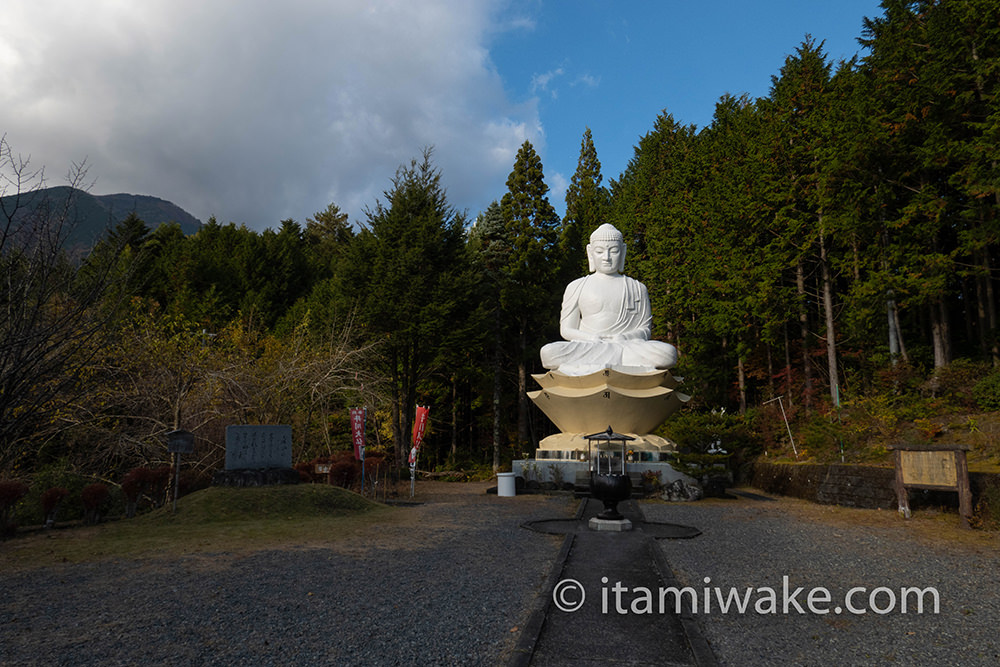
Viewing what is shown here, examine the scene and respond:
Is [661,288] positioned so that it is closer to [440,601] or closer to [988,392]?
[988,392]

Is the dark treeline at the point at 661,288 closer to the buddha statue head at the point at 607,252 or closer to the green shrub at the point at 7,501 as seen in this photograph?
the green shrub at the point at 7,501

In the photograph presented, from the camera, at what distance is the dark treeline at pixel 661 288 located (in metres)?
10.6

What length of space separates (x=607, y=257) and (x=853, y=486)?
7.59 metres

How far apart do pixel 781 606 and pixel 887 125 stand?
472 inches

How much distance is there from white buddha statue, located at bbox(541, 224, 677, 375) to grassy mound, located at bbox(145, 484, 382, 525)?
19.2 feet

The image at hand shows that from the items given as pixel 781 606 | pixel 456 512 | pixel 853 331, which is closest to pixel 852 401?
pixel 853 331

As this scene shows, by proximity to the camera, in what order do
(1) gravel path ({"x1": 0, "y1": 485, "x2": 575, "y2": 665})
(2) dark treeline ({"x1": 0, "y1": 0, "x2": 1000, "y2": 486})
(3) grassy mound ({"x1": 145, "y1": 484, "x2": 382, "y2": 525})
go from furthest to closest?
(2) dark treeline ({"x1": 0, "y1": 0, "x2": 1000, "y2": 486}), (3) grassy mound ({"x1": 145, "y1": 484, "x2": 382, "y2": 525}), (1) gravel path ({"x1": 0, "y1": 485, "x2": 575, "y2": 665})

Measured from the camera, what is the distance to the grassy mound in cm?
822

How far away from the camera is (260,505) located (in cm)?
867

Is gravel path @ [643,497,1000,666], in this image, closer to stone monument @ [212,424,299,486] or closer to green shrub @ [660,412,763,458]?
green shrub @ [660,412,763,458]

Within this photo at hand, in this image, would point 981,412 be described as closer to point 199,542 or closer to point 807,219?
point 807,219

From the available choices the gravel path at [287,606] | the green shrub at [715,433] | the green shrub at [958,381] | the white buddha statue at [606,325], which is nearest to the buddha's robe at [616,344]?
the white buddha statue at [606,325]

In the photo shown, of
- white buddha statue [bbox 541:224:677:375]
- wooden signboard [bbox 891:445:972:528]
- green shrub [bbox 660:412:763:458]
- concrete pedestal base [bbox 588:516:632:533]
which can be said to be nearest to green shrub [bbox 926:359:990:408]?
green shrub [bbox 660:412:763:458]

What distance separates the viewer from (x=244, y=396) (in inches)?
489
